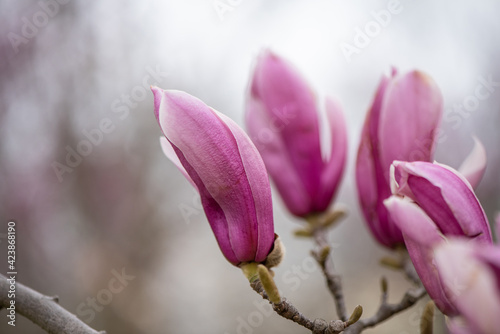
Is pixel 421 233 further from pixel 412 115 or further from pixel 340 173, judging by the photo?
pixel 340 173

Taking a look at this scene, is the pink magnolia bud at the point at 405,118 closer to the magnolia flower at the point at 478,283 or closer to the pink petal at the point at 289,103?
the pink petal at the point at 289,103

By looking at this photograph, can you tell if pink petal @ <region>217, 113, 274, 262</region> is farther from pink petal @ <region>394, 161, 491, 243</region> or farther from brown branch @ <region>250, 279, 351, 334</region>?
pink petal @ <region>394, 161, 491, 243</region>

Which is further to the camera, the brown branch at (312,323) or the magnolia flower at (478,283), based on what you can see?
the brown branch at (312,323)

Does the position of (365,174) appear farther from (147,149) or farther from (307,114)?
(147,149)

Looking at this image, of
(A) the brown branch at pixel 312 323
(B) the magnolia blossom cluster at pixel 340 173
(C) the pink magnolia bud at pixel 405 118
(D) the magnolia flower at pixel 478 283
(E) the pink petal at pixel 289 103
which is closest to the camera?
(D) the magnolia flower at pixel 478 283

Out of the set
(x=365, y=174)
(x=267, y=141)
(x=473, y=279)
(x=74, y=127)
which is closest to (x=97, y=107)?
(x=74, y=127)

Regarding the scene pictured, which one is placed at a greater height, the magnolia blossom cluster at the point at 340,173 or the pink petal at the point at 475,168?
the magnolia blossom cluster at the point at 340,173

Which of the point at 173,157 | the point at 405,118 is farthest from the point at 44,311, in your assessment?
the point at 405,118

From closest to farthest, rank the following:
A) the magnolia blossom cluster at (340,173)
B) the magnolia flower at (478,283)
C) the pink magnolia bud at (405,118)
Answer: the magnolia flower at (478,283) < the magnolia blossom cluster at (340,173) < the pink magnolia bud at (405,118)

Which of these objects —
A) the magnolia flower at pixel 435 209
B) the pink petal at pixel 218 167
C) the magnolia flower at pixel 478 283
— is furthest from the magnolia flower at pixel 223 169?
the magnolia flower at pixel 478 283
